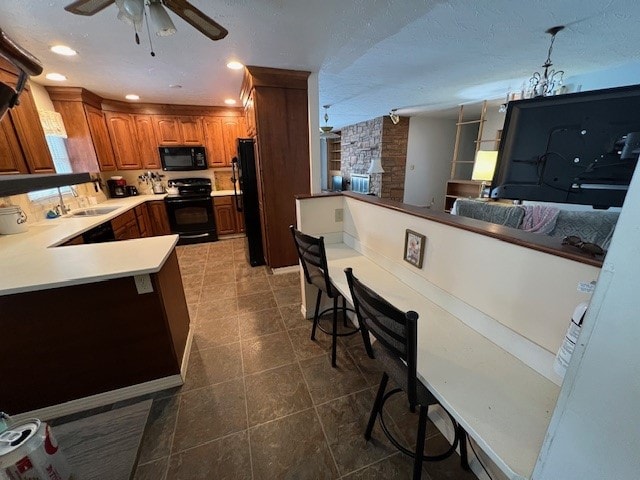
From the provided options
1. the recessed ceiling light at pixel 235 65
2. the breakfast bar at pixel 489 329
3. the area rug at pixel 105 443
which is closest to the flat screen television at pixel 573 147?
the breakfast bar at pixel 489 329

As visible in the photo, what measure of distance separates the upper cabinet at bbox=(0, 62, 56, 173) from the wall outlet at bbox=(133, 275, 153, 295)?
6.58 feet

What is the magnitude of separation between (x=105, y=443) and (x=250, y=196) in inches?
118

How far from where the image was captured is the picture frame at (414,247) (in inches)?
58.1

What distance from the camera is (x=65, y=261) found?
1.55 metres

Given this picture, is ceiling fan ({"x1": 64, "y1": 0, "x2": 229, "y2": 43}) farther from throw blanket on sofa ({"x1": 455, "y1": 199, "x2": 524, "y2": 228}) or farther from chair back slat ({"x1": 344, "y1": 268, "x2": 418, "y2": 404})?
throw blanket on sofa ({"x1": 455, "y1": 199, "x2": 524, "y2": 228})

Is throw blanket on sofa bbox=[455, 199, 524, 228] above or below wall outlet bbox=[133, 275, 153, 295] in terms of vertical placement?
above

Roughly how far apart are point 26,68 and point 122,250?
139 cm

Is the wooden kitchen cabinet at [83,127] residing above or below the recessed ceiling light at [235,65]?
below

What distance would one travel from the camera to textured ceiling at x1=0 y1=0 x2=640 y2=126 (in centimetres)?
173

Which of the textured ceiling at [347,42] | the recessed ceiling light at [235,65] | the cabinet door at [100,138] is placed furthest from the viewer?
the cabinet door at [100,138]

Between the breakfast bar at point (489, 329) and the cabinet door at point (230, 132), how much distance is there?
4.09 metres

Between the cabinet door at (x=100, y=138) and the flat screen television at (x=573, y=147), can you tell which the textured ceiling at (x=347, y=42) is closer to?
the cabinet door at (x=100, y=138)

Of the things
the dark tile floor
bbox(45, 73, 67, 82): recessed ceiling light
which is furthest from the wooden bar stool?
bbox(45, 73, 67, 82): recessed ceiling light

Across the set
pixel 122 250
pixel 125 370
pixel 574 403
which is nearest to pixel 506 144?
pixel 574 403
